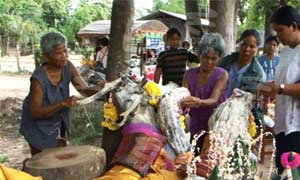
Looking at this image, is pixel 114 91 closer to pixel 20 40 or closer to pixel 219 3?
pixel 219 3

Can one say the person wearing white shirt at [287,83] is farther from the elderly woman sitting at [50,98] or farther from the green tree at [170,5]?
the green tree at [170,5]

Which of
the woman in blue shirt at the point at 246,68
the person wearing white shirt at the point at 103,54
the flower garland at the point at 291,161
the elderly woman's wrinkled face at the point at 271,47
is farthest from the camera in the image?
the person wearing white shirt at the point at 103,54

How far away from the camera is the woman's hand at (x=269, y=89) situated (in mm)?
2311

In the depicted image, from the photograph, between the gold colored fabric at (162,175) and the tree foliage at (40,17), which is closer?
the gold colored fabric at (162,175)

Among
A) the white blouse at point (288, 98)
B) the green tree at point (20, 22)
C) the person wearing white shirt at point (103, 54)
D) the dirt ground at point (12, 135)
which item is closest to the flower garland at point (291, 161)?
the white blouse at point (288, 98)

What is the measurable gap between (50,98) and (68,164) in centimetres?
83

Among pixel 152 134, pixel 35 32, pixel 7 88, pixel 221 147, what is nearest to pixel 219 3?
pixel 152 134

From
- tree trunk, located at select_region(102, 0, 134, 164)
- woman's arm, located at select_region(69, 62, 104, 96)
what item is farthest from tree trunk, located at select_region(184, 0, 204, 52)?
woman's arm, located at select_region(69, 62, 104, 96)

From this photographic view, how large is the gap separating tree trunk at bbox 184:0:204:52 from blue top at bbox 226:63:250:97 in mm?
4104

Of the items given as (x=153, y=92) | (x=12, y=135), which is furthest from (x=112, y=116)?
(x=12, y=135)

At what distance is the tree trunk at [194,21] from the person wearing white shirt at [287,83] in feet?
16.0

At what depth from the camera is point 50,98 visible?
2.99 m

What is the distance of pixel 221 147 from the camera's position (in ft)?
5.47

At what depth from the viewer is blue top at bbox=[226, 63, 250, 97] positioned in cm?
325
